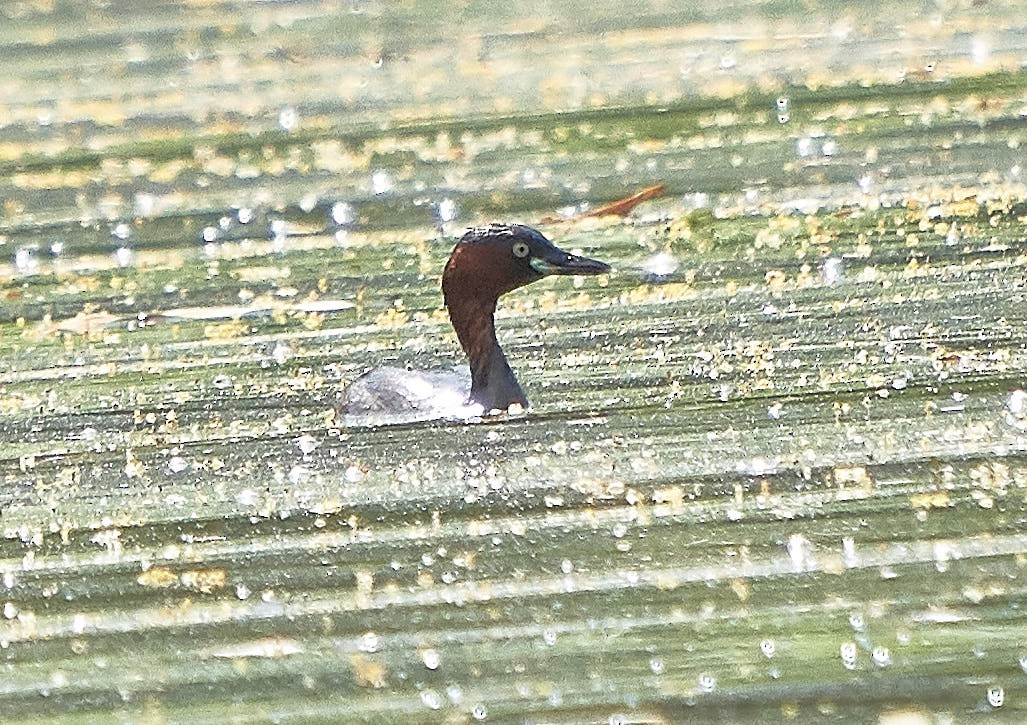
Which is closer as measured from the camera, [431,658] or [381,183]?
[431,658]

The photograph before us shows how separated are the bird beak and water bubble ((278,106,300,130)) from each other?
1069 mm

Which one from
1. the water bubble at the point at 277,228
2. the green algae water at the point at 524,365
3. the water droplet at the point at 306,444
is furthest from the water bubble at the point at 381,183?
the water droplet at the point at 306,444

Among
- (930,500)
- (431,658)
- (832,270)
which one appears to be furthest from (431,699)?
(832,270)

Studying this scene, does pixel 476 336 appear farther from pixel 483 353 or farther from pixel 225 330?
pixel 225 330

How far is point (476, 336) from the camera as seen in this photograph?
210 cm

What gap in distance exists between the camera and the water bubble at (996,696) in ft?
4.08

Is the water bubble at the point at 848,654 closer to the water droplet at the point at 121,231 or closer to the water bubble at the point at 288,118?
the water droplet at the point at 121,231

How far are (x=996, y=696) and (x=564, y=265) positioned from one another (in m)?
1.06

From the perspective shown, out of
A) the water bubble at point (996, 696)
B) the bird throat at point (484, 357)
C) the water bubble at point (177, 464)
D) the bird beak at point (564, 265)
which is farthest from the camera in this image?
the bird beak at point (564, 265)

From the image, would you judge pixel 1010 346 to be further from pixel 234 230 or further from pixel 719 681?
pixel 234 230

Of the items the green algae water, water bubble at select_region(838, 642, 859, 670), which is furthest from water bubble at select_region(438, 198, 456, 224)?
water bubble at select_region(838, 642, 859, 670)

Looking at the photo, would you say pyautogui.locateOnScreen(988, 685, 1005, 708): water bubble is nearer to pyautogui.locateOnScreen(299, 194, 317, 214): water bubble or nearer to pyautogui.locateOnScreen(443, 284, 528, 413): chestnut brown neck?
pyautogui.locateOnScreen(443, 284, 528, 413): chestnut brown neck

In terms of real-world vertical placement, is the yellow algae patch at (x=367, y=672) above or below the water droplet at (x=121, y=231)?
below

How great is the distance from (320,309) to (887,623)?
45.6 inches
